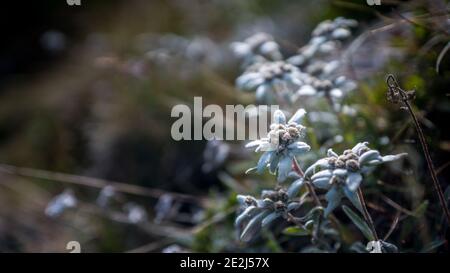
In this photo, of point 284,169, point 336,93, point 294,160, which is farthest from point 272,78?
point 284,169

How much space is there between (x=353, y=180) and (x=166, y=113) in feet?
6.38

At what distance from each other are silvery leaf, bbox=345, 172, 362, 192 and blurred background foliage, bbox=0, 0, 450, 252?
1.64 feet

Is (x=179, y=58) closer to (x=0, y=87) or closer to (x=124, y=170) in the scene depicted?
(x=124, y=170)

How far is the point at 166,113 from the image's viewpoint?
3.03m

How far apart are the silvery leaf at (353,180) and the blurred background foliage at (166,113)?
0.50 m

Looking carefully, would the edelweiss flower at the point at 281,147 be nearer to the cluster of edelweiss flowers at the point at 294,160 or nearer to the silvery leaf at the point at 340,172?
the cluster of edelweiss flowers at the point at 294,160

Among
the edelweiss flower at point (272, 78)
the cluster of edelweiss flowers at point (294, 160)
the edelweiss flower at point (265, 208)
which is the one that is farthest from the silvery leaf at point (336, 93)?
the edelweiss flower at point (265, 208)

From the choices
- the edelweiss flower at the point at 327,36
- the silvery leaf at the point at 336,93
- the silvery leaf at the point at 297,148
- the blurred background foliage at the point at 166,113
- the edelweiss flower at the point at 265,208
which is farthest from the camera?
the edelweiss flower at the point at 327,36

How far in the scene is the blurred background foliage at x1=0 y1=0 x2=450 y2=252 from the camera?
6.22 feet

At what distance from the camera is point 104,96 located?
341 cm

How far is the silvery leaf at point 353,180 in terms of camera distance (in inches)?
47.2

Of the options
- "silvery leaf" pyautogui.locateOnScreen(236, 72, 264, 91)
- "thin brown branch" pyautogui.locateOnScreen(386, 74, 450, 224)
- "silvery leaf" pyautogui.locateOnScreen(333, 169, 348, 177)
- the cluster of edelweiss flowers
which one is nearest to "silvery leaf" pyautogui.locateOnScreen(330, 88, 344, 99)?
the cluster of edelweiss flowers

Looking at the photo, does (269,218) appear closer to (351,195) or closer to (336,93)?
(351,195)
